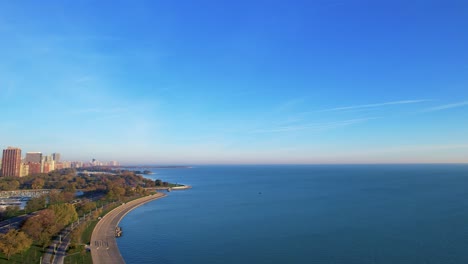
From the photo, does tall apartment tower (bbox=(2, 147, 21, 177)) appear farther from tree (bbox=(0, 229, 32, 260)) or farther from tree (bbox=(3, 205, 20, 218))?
tree (bbox=(0, 229, 32, 260))

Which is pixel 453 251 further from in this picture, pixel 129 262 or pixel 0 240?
pixel 0 240

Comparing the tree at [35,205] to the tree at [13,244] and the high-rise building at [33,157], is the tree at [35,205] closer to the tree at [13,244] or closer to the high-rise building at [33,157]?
the tree at [13,244]

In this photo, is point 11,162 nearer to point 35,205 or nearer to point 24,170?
point 24,170

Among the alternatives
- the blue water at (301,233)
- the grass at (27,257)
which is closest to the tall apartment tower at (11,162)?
the blue water at (301,233)

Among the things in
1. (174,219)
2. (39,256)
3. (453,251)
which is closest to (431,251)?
(453,251)

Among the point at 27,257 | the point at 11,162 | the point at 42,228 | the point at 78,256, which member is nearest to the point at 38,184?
the point at 11,162

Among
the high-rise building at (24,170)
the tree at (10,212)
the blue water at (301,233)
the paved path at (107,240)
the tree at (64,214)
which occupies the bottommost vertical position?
the blue water at (301,233)
